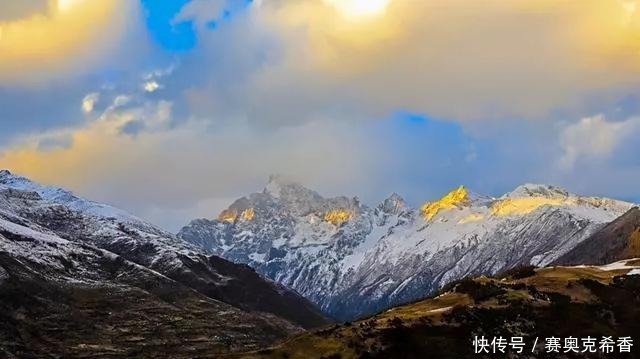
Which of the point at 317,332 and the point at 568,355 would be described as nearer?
the point at 568,355

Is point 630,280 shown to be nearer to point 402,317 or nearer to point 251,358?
point 402,317

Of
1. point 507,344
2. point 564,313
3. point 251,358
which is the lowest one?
point 251,358

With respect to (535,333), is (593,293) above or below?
above

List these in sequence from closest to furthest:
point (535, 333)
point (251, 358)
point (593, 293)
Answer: point (251, 358) < point (535, 333) < point (593, 293)

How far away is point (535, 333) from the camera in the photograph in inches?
6270

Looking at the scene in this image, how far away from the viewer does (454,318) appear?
165 meters

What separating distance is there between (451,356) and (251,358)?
122 feet

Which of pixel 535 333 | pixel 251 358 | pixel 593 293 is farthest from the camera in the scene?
pixel 593 293

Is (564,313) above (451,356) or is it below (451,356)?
above

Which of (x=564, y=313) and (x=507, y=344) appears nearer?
(x=507, y=344)

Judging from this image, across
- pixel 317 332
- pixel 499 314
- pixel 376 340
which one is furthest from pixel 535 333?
pixel 317 332

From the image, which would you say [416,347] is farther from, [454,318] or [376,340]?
[454,318]

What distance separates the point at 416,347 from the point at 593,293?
54.0m

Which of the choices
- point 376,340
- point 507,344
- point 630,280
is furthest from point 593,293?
point 376,340
